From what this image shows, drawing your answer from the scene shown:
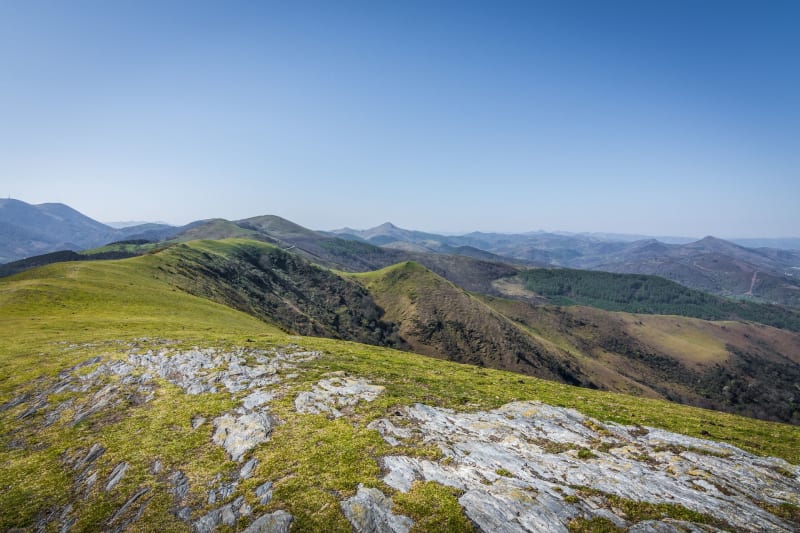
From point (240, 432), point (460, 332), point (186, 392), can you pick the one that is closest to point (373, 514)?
point (240, 432)

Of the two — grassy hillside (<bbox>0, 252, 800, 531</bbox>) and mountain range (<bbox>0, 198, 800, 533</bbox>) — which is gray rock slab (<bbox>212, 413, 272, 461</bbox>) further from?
grassy hillside (<bbox>0, 252, 800, 531</bbox>)

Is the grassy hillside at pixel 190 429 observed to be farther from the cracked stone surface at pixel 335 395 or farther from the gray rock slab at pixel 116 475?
the cracked stone surface at pixel 335 395

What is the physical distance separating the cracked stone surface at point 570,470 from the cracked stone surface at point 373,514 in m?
1.12

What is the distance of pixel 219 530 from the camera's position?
34.9 ft

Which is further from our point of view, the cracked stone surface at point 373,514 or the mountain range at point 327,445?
the mountain range at point 327,445

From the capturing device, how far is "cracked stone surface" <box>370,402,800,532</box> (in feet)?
37.9

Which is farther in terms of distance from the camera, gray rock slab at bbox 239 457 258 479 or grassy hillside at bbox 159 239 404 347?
grassy hillside at bbox 159 239 404 347

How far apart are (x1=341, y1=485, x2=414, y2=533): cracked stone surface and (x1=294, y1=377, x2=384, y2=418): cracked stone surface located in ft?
24.5

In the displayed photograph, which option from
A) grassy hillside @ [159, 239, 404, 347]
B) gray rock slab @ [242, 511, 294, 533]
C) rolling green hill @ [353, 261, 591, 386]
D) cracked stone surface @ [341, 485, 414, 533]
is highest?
gray rock slab @ [242, 511, 294, 533]

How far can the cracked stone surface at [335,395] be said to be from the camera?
19691mm

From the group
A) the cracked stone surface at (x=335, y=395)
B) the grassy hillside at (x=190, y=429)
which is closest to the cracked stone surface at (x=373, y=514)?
the grassy hillside at (x=190, y=429)

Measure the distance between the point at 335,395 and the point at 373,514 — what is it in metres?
11.1

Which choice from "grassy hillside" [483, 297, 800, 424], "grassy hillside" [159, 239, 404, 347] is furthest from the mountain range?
"grassy hillside" [483, 297, 800, 424]

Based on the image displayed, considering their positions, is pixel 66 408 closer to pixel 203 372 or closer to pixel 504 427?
pixel 203 372
